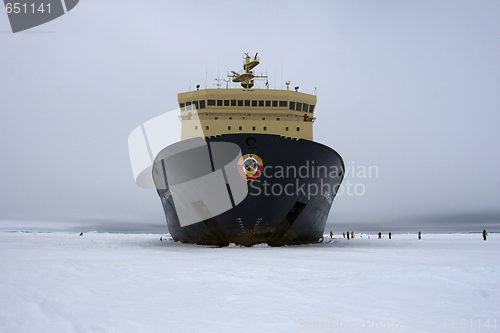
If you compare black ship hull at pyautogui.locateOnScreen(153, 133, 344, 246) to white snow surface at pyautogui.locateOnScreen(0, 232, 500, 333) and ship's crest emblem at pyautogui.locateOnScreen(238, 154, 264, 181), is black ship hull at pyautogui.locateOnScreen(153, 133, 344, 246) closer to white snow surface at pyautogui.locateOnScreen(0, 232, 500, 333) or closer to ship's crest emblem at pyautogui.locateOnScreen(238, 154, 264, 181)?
ship's crest emblem at pyautogui.locateOnScreen(238, 154, 264, 181)

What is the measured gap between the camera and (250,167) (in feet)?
39.9

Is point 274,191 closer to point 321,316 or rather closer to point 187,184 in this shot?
point 187,184

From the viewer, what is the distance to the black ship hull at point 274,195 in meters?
12.3

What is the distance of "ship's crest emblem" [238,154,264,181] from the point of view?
1211cm

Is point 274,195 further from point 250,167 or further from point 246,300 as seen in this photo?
point 246,300

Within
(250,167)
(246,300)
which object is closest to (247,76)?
(250,167)

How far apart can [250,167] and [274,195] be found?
144cm

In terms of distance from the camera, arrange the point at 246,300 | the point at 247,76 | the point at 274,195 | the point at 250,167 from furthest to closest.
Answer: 1. the point at 247,76
2. the point at 274,195
3. the point at 250,167
4. the point at 246,300

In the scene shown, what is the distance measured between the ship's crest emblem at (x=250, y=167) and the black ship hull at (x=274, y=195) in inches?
6.2

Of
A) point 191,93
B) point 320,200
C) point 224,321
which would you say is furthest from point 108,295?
point 191,93

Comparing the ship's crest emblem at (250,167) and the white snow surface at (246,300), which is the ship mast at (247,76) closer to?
the ship's crest emblem at (250,167)

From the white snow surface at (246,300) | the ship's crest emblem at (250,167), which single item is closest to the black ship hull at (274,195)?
the ship's crest emblem at (250,167)

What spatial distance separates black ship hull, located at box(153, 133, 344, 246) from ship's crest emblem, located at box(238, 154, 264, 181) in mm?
157

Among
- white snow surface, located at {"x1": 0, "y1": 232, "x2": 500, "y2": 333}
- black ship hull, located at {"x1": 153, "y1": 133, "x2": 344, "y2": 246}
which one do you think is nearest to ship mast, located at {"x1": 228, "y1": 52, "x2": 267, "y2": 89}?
black ship hull, located at {"x1": 153, "y1": 133, "x2": 344, "y2": 246}
